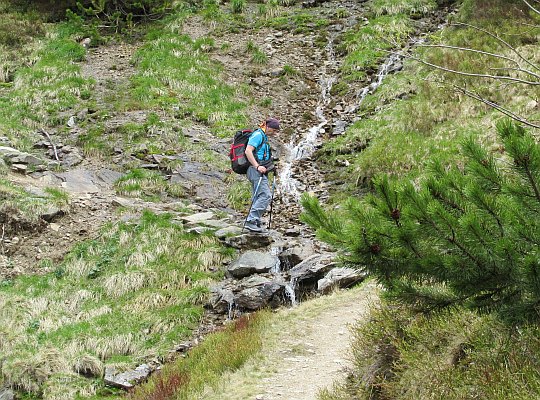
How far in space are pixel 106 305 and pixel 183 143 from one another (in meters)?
6.81

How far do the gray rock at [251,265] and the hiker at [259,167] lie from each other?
0.99m

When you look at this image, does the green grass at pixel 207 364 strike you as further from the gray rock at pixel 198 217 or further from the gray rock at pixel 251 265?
the gray rock at pixel 198 217

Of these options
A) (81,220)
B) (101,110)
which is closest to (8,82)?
(101,110)

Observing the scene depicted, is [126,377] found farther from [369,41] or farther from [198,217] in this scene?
[369,41]

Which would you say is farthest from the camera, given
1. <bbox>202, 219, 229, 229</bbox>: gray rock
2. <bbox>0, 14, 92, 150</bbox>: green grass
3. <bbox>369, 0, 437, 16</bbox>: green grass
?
<bbox>369, 0, 437, 16</bbox>: green grass

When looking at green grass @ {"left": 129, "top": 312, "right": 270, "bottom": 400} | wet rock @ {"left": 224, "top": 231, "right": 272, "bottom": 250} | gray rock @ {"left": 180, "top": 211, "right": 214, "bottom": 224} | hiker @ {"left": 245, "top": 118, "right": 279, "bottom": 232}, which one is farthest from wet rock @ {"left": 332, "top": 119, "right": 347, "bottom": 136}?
green grass @ {"left": 129, "top": 312, "right": 270, "bottom": 400}

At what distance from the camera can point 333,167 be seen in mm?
14930

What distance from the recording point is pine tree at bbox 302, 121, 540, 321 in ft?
10.8

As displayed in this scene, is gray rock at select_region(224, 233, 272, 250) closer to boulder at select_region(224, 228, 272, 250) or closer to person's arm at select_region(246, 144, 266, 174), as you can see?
boulder at select_region(224, 228, 272, 250)

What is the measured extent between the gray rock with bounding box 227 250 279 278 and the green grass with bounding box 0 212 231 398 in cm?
42

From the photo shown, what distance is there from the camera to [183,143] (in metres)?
15.7

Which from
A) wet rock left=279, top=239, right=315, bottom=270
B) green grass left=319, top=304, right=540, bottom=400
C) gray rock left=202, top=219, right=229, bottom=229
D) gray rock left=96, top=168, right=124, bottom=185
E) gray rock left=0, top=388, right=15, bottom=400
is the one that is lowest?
gray rock left=0, top=388, right=15, bottom=400

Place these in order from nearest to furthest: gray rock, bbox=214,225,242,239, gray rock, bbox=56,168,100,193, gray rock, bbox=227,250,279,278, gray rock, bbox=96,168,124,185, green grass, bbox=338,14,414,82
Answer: gray rock, bbox=227,250,279,278, gray rock, bbox=214,225,242,239, gray rock, bbox=56,168,100,193, gray rock, bbox=96,168,124,185, green grass, bbox=338,14,414,82

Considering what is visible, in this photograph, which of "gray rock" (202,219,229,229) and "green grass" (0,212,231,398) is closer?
"green grass" (0,212,231,398)
